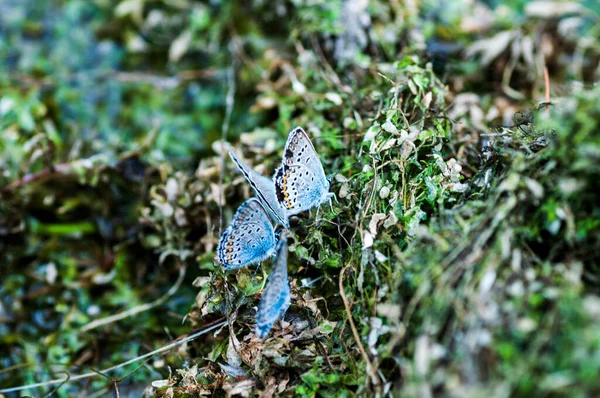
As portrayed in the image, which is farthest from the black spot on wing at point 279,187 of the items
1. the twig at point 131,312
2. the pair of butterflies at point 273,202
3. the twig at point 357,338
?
the twig at point 131,312

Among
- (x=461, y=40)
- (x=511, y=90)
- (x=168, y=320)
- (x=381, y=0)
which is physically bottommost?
(x=168, y=320)

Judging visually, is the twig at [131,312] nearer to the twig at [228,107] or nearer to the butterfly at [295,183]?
the twig at [228,107]

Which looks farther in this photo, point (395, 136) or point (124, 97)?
point (124, 97)

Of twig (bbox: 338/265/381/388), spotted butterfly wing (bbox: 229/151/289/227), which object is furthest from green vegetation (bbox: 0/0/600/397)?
spotted butterfly wing (bbox: 229/151/289/227)

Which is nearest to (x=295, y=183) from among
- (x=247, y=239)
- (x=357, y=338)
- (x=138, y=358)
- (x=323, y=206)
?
(x=323, y=206)

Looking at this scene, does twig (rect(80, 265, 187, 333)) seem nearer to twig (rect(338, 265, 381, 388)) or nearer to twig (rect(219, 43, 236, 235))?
twig (rect(219, 43, 236, 235))

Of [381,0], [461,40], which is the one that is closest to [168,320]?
[381,0]

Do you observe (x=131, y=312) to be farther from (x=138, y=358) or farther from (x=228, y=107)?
(x=228, y=107)

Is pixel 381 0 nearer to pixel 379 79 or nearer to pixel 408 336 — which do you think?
pixel 379 79
